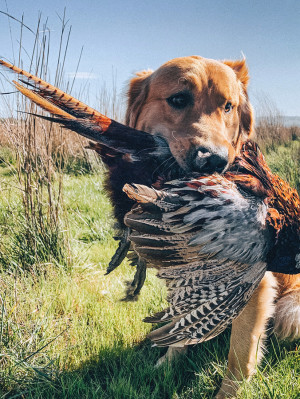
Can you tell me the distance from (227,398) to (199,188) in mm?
1234

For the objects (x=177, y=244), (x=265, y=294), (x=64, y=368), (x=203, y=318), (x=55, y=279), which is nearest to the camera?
(x=177, y=244)

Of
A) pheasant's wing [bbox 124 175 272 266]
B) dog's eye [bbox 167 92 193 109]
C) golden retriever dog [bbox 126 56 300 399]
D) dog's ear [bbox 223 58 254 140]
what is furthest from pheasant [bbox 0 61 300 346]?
dog's ear [bbox 223 58 254 140]

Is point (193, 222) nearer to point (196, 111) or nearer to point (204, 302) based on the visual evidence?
point (204, 302)

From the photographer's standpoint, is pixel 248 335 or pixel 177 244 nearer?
pixel 177 244

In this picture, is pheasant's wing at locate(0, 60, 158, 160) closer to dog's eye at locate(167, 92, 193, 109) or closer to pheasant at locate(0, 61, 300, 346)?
pheasant at locate(0, 61, 300, 346)

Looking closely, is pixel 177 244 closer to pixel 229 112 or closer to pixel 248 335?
pixel 248 335

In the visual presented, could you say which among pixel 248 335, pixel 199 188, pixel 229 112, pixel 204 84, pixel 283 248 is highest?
pixel 204 84

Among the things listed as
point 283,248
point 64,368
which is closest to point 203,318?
point 283,248

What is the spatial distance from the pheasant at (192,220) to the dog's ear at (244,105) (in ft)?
1.48

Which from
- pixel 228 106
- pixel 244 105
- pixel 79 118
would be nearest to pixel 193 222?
pixel 79 118

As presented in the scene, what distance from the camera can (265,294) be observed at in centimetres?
182

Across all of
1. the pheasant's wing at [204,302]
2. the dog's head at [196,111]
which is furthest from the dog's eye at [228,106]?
the pheasant's wing at [204,302]

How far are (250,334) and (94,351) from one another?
954 millimetres

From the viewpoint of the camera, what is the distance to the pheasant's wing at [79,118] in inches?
56.9
